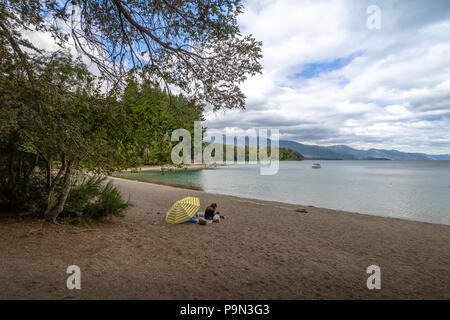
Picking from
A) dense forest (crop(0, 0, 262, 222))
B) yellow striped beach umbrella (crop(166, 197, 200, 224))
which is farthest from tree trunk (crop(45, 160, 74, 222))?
Answer: yellow striped beach umbrella (crop(166, 197, 200, 224))

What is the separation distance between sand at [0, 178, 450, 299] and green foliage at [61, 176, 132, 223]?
14.9 inches

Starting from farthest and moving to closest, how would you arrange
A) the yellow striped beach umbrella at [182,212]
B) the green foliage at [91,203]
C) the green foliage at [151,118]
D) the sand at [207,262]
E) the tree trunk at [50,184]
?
1. the yellow striped beach umbrella at [182,212]
2. the green foliage at [91,203]
3. the tree trunk at [50,184]
4. the green foliage at [151,118]
5. the sand at [207,262]

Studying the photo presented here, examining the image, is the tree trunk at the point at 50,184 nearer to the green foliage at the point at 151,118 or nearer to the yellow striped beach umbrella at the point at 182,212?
the green foliage at the point at 151,118

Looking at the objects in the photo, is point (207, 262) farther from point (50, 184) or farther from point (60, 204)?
→ point (50, 184)

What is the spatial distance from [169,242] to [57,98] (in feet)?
13.6

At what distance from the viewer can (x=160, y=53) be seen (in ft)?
22.6

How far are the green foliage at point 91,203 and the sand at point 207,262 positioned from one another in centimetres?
38

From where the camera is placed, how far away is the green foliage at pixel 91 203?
6941 mm

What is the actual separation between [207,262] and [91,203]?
14.3ft

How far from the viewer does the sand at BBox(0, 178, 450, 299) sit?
12.7 ft

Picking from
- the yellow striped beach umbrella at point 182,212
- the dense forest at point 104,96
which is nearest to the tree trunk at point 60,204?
the dense forest at point 104,96

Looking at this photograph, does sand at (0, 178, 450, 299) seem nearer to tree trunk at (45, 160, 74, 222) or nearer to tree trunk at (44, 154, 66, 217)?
tree trunk at (45, 160, 74, 222)

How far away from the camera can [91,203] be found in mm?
7602
